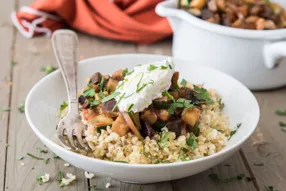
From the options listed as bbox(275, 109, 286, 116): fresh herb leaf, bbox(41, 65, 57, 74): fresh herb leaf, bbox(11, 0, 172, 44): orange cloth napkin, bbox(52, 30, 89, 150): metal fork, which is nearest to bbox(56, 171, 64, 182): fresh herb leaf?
bbox(52, 30, 89, 150): metal fork

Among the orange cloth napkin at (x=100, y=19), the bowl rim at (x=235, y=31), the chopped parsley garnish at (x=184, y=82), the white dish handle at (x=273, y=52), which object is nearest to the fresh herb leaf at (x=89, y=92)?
→ the chopped parsley garnish at (x=184, y=82)

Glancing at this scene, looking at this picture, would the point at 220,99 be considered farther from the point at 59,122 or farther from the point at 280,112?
the point at 59,122

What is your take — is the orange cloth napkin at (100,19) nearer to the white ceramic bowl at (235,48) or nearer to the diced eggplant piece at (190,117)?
the white ceramic bowl at (235,48)

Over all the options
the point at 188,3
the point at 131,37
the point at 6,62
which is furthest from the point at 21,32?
the point at 188,3

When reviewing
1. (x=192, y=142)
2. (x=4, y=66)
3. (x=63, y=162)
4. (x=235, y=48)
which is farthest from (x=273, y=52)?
(x=4, y=66)

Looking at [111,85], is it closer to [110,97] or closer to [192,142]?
[110,97]

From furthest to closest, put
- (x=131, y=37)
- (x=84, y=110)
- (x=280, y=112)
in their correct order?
(x=131, y=37)
(x=280, y=112)
(x=84, y=110)
